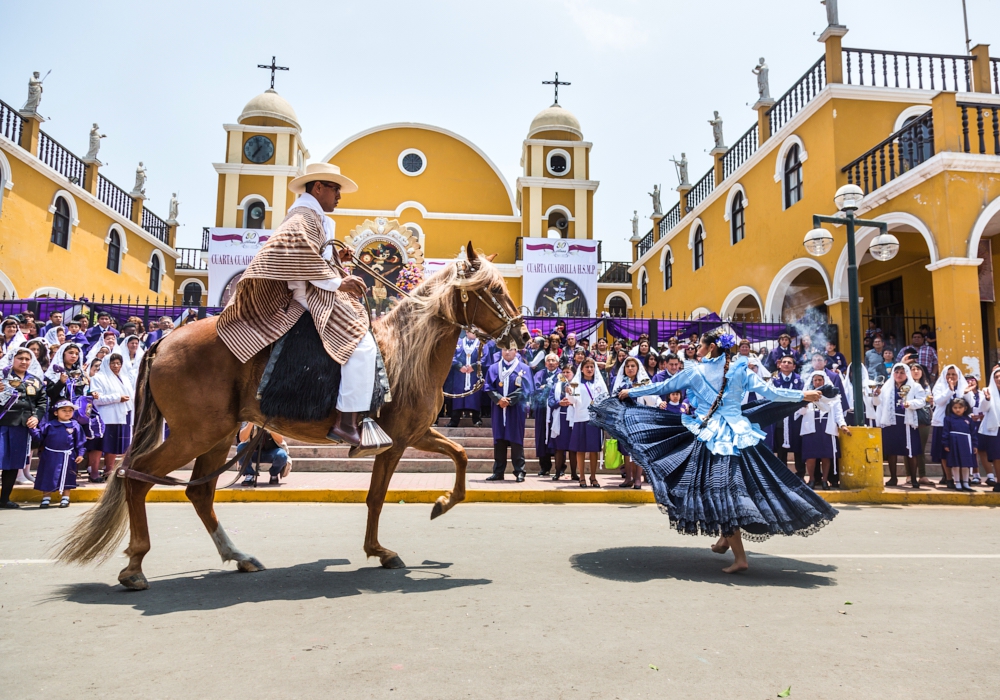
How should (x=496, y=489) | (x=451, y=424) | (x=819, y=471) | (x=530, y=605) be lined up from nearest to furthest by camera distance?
(x=530, y=605)
(x=496, y=489)
(x=819, y=471)
(x=451, y=424)

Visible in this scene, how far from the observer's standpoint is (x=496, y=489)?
9.66 meters

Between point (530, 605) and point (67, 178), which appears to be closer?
point (530, 605)

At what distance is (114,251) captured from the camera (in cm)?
2784

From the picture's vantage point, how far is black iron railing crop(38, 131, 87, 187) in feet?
74.6

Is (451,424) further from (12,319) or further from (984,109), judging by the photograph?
(984,109)

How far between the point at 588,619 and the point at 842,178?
17.0m

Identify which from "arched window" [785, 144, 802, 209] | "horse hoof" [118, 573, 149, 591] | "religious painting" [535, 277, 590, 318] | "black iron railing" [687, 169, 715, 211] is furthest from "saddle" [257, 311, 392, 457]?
"black iron railing" [687, 169, 715, 211]

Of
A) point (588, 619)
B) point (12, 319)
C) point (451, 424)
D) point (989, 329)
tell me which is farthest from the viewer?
point (989, 329)

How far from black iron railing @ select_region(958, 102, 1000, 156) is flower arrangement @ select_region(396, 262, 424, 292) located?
16047 mm

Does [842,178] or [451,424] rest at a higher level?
[842,178]

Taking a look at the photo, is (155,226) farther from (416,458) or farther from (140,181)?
(416,458)

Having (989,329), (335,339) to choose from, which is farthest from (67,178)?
(989,329)

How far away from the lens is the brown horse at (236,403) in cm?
452

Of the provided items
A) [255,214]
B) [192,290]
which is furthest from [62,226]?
[192,290]
